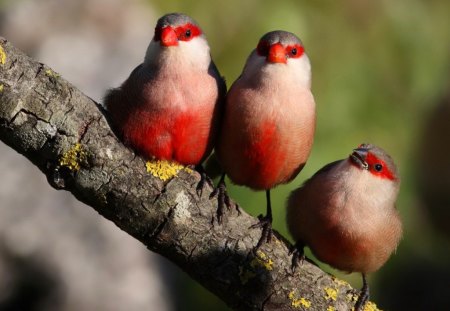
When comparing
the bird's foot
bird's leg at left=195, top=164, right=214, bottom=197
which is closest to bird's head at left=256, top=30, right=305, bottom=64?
bird's leg at left=195, top=164, right=214, bottom=197

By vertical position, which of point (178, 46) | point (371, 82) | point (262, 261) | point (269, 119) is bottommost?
point (262, 261)

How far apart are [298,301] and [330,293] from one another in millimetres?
168

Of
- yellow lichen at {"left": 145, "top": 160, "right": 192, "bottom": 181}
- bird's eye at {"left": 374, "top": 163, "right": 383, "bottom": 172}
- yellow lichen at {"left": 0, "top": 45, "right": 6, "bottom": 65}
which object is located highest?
yellow lichen at {"left": 0, "top": 45, "right": 6, "bottom": 65}

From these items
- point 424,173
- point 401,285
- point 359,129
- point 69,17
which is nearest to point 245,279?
point 359,129

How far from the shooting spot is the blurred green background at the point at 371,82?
271 inches

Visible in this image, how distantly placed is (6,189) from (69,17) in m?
1.58

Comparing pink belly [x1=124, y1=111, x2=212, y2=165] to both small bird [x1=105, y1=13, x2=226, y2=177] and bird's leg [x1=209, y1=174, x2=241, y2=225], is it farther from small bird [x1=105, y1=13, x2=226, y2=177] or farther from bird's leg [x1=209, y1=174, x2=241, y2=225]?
bird's leg [x1=209, y1=174, x2=241, y2=225]

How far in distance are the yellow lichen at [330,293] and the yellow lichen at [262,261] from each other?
0.27 meters

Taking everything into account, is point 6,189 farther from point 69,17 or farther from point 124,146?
point 124,146

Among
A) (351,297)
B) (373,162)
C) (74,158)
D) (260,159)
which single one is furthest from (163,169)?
(373,162)

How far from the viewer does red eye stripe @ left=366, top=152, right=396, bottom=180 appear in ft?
13.5

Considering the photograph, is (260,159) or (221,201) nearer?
(221,201)

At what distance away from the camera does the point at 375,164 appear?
4133 mm

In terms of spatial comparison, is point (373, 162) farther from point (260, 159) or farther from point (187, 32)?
point (187, 32)
